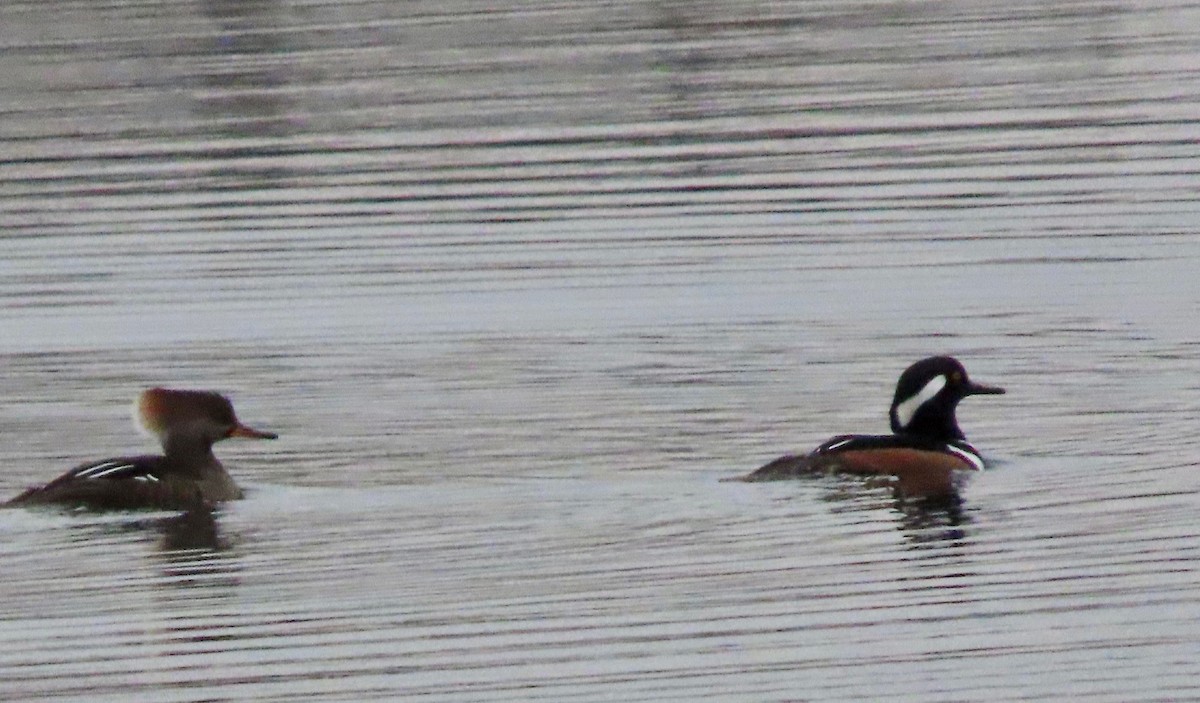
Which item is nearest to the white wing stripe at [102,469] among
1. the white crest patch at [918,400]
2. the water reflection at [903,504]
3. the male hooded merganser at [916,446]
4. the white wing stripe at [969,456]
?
the male hooded merganser at [916,446]

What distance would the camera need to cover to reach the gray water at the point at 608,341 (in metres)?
10.6

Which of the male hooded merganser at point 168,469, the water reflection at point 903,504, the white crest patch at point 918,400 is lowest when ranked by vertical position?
the water reflection at point 903,504

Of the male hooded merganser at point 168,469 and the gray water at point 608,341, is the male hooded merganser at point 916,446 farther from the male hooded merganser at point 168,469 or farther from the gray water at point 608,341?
the male hooded merganser at point 168,469

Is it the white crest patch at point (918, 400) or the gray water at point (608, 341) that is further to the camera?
the white crest patch at point (918, 400)

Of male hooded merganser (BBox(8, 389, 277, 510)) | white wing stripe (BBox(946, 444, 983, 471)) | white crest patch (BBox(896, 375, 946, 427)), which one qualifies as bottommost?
white wing stripe (BBox(946, 444, 983, 471))

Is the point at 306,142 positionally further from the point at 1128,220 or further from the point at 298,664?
the point at 298,664

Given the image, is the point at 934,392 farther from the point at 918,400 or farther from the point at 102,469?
the point at 102,469

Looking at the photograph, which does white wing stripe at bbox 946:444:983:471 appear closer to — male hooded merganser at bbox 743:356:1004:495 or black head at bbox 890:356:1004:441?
male hooded merganser at bbox 743:356:1004:495

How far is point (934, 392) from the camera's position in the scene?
14594mm

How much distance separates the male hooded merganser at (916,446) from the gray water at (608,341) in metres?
0.20

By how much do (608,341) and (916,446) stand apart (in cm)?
326

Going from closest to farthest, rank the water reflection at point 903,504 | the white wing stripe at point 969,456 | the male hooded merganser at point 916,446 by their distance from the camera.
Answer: the water reflection at point 903,504
the male hooded merganser at point 916,446
the white wing stripe at point 969,456

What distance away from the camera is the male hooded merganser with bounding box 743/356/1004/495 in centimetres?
1343

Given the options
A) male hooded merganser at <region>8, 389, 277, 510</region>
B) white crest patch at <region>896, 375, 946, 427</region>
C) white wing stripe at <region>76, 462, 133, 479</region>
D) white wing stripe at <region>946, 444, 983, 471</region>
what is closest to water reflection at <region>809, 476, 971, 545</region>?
white wing stripe at <region>946, 444, 983, 471</region>
